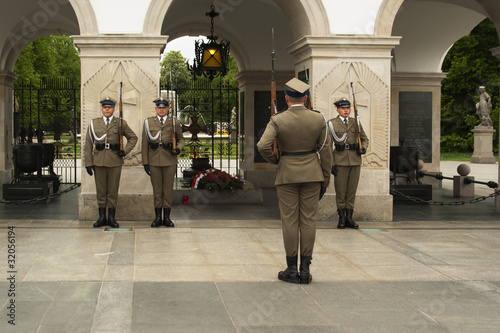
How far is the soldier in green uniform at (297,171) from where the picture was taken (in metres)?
6.15

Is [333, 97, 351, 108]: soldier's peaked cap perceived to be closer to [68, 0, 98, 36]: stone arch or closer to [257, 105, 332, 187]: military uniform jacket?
[257, 105, 332, 187]: military uniform jacket

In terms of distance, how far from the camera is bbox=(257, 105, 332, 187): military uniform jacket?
614cm

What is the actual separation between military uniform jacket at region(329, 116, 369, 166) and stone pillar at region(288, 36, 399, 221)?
76 centimetres

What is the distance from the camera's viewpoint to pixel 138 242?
8.12m

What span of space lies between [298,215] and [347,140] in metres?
3.53

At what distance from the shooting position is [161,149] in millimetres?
9250

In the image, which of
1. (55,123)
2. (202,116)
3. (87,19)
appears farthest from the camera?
(202,116)

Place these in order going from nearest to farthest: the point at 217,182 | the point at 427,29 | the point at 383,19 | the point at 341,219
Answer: the point at 341,219, the point at 383,19, the point at 217,182, the point at 427,29

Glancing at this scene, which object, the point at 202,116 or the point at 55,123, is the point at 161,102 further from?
the point at 202,116

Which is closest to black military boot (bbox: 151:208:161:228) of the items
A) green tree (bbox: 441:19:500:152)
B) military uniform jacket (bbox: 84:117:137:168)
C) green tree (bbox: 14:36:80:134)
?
military uniform jacket (bbox: 84:117:137:168)

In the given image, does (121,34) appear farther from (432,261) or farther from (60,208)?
(432,261)

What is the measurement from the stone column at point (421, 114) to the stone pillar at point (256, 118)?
2.67m

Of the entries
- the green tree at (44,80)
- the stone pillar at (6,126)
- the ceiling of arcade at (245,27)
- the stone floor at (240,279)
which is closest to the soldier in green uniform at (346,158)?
the stone floor at (240,279)

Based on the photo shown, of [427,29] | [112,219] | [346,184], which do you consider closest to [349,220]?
[346,184]
